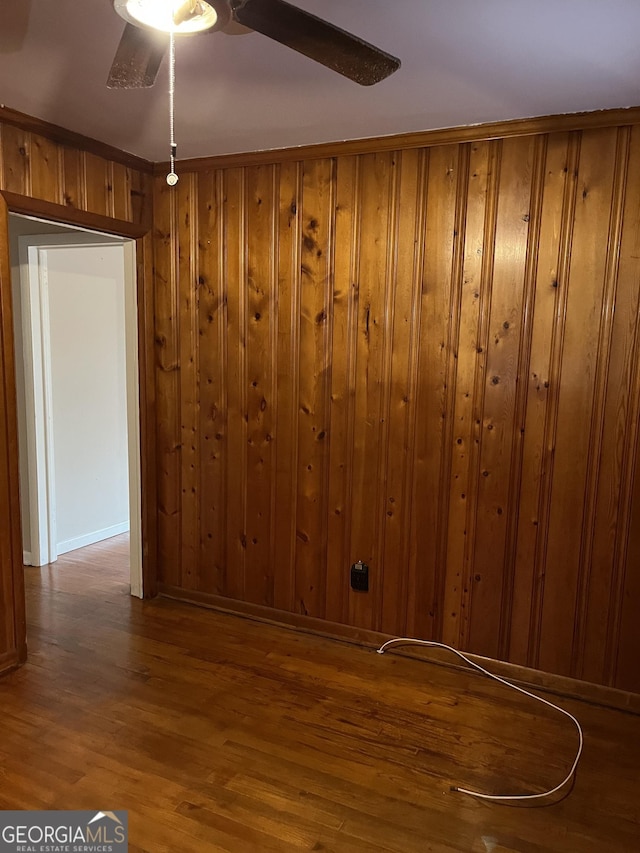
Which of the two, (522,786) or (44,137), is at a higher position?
(44,137)

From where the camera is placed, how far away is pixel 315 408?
314cm

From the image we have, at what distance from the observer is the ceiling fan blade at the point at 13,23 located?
1746 millimetres

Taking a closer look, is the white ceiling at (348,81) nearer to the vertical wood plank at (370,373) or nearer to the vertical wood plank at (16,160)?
the vertical wood plank at (16,160)

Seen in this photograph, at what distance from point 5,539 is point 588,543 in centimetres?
251

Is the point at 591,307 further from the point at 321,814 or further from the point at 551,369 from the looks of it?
the point at 321,814

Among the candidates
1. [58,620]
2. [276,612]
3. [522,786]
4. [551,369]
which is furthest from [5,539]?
[551,369]

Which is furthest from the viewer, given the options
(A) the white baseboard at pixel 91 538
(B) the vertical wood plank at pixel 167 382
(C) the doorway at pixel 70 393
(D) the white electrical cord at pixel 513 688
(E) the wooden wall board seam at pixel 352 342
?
(A) the white baseboard at pixel 91 538

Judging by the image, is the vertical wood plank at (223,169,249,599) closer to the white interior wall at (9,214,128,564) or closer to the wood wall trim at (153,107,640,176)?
the wood wall trim at (153,107,640,176)

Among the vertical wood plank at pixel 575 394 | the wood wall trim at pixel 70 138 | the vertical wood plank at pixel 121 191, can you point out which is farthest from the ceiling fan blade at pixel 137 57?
the vertical wood plank at pixel 575 394

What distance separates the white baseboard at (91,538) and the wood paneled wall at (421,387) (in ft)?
4.34

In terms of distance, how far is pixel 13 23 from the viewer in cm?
185

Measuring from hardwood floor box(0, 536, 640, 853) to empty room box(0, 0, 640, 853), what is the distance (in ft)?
0.04

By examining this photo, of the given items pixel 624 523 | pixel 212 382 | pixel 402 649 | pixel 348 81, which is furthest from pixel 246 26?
pixel 402 649

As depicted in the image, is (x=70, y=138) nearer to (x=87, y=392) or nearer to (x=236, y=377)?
(x=236, y=377)
